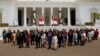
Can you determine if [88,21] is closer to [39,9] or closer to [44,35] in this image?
[39,9]

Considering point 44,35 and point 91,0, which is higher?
point 91,0

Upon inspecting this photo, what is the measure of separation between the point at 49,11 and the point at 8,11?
10998mm

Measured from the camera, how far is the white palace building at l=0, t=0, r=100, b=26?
5950 cm

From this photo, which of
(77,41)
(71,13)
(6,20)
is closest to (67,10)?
(71,13)

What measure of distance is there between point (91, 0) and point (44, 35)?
34683 millimetres

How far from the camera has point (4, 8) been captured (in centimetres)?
5938

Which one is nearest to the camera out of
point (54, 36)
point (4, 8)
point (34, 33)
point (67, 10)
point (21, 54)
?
point (21, 54)

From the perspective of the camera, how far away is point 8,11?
5966 centimetres

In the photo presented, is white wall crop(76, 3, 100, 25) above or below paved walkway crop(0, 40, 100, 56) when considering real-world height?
above

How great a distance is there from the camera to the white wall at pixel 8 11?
59.3 m

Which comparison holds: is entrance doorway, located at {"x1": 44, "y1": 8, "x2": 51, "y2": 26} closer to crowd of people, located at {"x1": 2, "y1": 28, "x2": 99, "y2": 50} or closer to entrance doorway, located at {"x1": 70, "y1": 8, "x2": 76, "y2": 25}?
entrance doorway, located at {"x1": 70, "y1": 8, "x2": 76, "y2": 25}

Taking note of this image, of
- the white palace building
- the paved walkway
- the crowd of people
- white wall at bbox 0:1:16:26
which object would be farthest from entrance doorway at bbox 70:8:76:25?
the paved walkway

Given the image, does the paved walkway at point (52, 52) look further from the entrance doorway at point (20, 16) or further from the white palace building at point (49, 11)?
the entrance doorway at point (20, 16)

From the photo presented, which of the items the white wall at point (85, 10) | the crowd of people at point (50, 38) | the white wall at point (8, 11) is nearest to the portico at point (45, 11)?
the white wall at point (85, 10)
